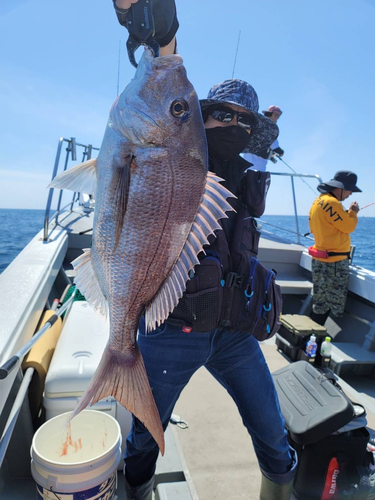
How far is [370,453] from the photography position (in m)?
2.29

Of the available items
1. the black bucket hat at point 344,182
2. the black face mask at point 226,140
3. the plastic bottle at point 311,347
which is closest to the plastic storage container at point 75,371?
the black face mask at point 226,140

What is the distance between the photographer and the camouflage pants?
15.9ft

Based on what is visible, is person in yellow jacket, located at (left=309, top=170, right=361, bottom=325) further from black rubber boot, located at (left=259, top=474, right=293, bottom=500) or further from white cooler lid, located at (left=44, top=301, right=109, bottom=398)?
white cooler lid, located at (left=44, top=301, right=109, bottom=398)

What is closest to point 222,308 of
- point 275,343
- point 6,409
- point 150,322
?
point 150,322

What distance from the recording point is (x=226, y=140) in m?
1.76

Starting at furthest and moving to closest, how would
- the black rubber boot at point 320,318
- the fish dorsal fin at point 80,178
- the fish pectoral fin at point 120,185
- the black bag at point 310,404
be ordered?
the black rubber boot at point 320,318
the black bag at point 310,404
the fish dorsal fin at point 80,178
the fish pectoral fin at point 120,185

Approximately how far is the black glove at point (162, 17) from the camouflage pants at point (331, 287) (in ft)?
14.1

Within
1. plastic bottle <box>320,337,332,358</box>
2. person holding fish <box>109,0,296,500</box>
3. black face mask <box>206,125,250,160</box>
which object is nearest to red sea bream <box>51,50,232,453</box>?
person holding fish <box>109,0,296,500</box>

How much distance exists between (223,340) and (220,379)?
26cm

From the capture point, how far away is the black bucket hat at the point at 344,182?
200 inches

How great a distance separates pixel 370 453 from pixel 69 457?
1.91m

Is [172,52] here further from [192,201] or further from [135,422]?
[135,422]

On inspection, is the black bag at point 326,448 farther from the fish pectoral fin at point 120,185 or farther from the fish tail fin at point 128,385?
the fish pectoral fin at point 120,185

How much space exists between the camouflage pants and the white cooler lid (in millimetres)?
3436
